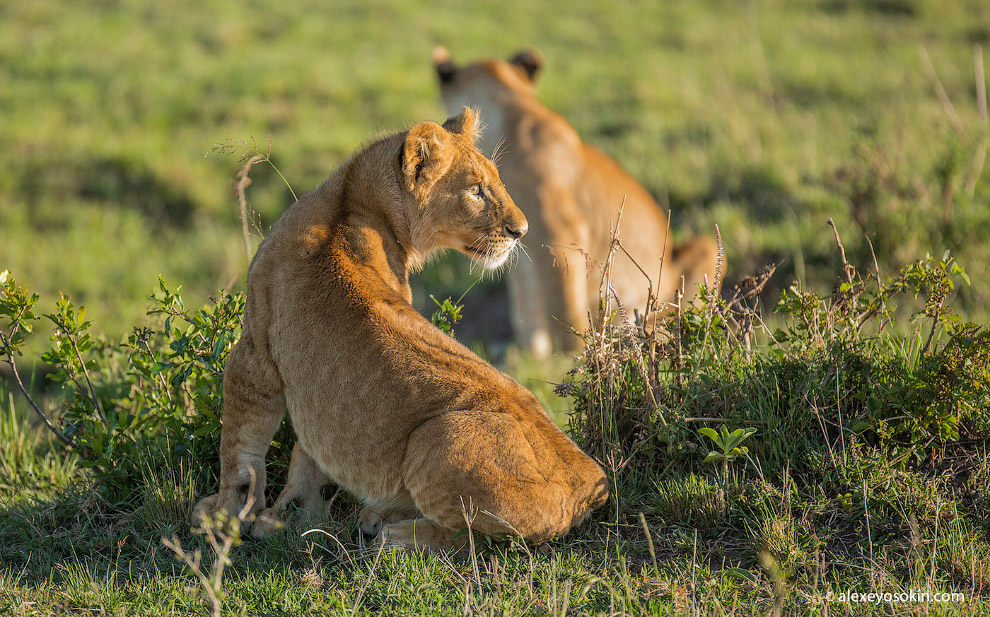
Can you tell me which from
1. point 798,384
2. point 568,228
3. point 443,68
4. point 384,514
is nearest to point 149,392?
point 384,514

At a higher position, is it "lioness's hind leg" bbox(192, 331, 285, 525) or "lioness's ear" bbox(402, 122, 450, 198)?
"lioness's ear" bbox(402, 122, 450, 198)

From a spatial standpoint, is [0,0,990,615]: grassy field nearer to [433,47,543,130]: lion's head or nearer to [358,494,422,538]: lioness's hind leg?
[358,494,422,538]: lioness's hind leg

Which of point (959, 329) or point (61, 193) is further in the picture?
point (61, 193)

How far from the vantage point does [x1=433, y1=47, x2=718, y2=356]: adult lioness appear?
7906 mm

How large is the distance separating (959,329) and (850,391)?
53 centimetres

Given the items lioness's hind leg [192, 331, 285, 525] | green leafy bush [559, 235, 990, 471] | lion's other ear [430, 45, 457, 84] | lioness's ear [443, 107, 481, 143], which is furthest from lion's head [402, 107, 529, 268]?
lion's other ear [430, 45, 457, 84]

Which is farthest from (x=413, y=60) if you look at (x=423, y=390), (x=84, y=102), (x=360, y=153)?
(x=423, y=390)

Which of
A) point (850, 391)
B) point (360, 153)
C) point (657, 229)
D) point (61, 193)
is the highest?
point (360, 153)

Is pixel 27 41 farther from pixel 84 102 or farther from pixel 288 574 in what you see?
pixel 288 574

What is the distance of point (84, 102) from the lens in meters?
13.1

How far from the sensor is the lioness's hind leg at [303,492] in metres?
4.12

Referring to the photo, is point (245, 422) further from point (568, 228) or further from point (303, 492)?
point (568, 228)

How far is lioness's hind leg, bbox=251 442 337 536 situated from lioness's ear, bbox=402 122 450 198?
49.7 inches

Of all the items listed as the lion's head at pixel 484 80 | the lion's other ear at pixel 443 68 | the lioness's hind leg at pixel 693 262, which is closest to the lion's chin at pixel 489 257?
the lioness's hind leg at pixel 693 262
